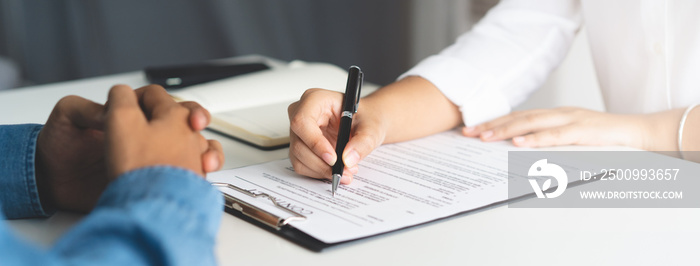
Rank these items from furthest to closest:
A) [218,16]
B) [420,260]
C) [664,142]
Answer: [218,16]
[664,142]
[420,260]

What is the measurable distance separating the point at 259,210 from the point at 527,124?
0.43 metres

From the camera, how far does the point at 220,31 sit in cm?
277

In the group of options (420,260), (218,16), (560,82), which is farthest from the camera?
(218,16)

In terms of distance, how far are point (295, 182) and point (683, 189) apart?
16.0 inches

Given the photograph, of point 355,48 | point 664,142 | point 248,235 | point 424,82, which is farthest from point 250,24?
point 248,235

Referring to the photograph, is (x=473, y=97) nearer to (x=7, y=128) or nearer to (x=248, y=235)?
(x=248, y=235)

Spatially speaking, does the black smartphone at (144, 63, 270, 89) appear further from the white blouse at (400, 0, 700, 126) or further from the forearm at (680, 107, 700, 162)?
the forearm at (680, 107, 700, 162)

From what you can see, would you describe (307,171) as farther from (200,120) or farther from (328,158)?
(200,120)

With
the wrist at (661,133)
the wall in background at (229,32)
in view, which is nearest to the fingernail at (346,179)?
the wrist at (661,133)

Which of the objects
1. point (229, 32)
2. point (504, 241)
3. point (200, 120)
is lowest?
point (504, 241)

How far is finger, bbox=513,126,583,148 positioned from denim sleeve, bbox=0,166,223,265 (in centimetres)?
50

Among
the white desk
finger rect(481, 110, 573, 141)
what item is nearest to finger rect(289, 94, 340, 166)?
the white desk

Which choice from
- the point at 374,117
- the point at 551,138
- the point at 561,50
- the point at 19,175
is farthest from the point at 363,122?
the point at 561,50

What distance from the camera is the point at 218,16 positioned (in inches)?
108
